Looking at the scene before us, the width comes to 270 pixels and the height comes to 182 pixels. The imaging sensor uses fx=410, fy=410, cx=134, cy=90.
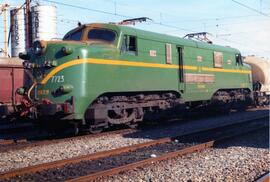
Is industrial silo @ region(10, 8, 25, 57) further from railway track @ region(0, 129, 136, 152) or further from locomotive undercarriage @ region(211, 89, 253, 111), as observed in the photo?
railway track @ region(0, 129, 136, 152)

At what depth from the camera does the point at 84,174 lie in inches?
291

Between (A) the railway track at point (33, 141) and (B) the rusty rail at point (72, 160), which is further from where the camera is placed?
(A) the railway track at point (33, 141)

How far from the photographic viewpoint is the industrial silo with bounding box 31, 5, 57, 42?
30.0 m

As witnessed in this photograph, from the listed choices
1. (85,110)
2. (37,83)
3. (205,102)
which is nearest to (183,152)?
(85,110)

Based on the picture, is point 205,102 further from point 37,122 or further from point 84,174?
point 84,174

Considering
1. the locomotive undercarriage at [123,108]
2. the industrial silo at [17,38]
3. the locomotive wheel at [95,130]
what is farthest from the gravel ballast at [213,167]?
the industrial silo at [17,38]

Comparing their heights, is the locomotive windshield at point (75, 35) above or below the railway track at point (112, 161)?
above

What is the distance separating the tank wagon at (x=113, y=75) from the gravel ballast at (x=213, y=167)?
3740 mm

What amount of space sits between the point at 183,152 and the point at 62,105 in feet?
11.9

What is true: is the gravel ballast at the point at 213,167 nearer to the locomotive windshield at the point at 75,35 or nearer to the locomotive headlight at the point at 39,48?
the locomotive headlight at the point at 39,48

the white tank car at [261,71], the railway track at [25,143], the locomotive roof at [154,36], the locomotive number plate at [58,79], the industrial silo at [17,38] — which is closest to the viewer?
the railway track at [25,143]

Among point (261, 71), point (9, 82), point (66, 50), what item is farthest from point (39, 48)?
point (261, 71)

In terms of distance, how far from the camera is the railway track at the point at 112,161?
728 cm

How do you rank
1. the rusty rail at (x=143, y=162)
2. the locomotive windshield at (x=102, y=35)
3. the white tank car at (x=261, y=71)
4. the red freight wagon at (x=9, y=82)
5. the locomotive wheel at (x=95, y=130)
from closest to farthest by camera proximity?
the rusty rail at (x=143, y=162)
the locomotive wheel at (x=95, y=130)
the locomotive windshield at (x=102, y=35)
the red freight wagon at (x=9, y=82)
the white tank car at (x=261, y=71)
